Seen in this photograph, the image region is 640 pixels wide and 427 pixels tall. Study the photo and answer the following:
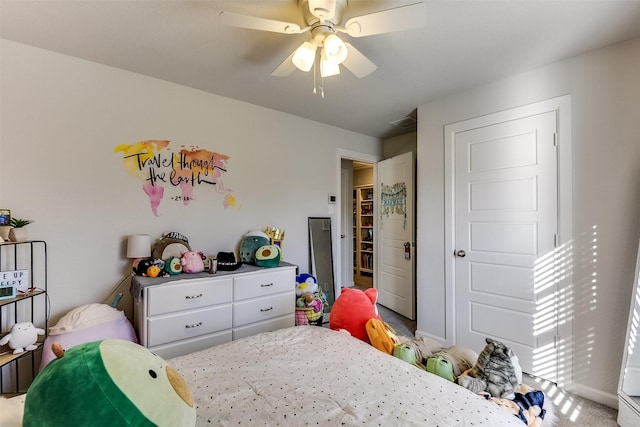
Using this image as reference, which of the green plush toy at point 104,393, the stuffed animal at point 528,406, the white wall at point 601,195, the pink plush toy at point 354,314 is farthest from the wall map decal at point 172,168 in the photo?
the white wall at point 601,195

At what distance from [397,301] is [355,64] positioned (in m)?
3.03

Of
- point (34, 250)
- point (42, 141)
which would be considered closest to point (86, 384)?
point (34, 250)

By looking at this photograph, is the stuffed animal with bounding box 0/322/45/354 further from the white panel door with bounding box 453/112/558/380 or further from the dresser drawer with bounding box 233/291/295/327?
the white panel door with bounding box 453/112/558/380

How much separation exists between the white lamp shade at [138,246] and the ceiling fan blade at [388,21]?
211 centimetres

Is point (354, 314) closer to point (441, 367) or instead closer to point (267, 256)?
point (441, 367)

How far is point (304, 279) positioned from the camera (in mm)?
3102

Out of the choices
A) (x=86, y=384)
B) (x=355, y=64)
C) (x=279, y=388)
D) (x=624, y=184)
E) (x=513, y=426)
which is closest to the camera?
(x=86, y=384)

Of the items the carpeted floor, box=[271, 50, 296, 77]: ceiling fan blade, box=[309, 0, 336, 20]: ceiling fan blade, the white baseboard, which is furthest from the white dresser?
the white baseboard

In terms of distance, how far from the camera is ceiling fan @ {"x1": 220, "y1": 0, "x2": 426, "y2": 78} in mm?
1371

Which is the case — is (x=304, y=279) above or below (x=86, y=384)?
below

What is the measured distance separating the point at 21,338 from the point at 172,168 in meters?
1.52

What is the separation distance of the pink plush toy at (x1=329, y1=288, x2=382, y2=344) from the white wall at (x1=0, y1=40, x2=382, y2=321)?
143 centimetres

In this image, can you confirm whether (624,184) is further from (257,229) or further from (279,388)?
(257,229)

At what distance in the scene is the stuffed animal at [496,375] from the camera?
4.36 feet
